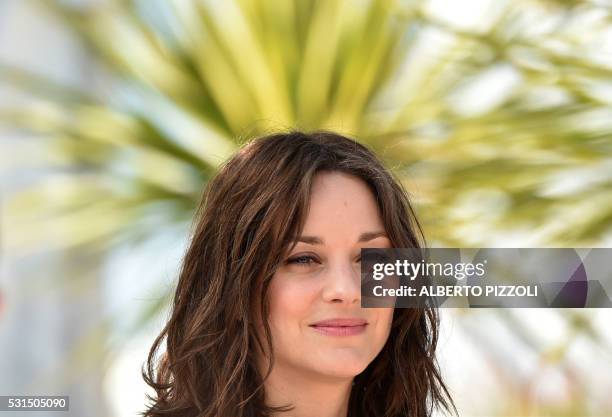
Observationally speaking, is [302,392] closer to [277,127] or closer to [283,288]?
[283,288]

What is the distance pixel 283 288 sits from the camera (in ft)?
4.31

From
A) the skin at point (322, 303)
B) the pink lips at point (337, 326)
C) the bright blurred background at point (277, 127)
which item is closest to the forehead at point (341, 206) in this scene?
the skin at point (322, 303)

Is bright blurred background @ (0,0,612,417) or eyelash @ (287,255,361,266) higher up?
bright blurred background @ (0,0,612,417)

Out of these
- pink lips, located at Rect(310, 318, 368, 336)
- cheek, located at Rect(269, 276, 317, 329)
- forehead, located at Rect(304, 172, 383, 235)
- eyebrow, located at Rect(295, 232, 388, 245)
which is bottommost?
pink lips, located at Rect(310, 318, 368, 336)

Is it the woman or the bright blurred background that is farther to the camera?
the bright blurred background

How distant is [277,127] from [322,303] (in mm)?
1246

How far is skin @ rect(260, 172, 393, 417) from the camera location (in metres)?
1.29

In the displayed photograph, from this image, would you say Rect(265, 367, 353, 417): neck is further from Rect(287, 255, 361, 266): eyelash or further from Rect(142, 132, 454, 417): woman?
Rect(287, 255, 361, 266): eyelash

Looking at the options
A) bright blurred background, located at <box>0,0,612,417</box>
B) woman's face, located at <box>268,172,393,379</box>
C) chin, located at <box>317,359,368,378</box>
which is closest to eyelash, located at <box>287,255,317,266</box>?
woman's face, located at <box>268,172,393,379</box>

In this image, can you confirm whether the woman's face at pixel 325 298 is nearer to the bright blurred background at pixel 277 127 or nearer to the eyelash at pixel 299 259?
the eyelash at pixel 299 259

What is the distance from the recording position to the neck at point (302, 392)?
4.48ft

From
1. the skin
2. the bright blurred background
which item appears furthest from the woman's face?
the bright blurred background

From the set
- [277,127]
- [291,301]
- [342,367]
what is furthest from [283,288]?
[277,127]

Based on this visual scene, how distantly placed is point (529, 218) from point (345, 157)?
1216 mm
